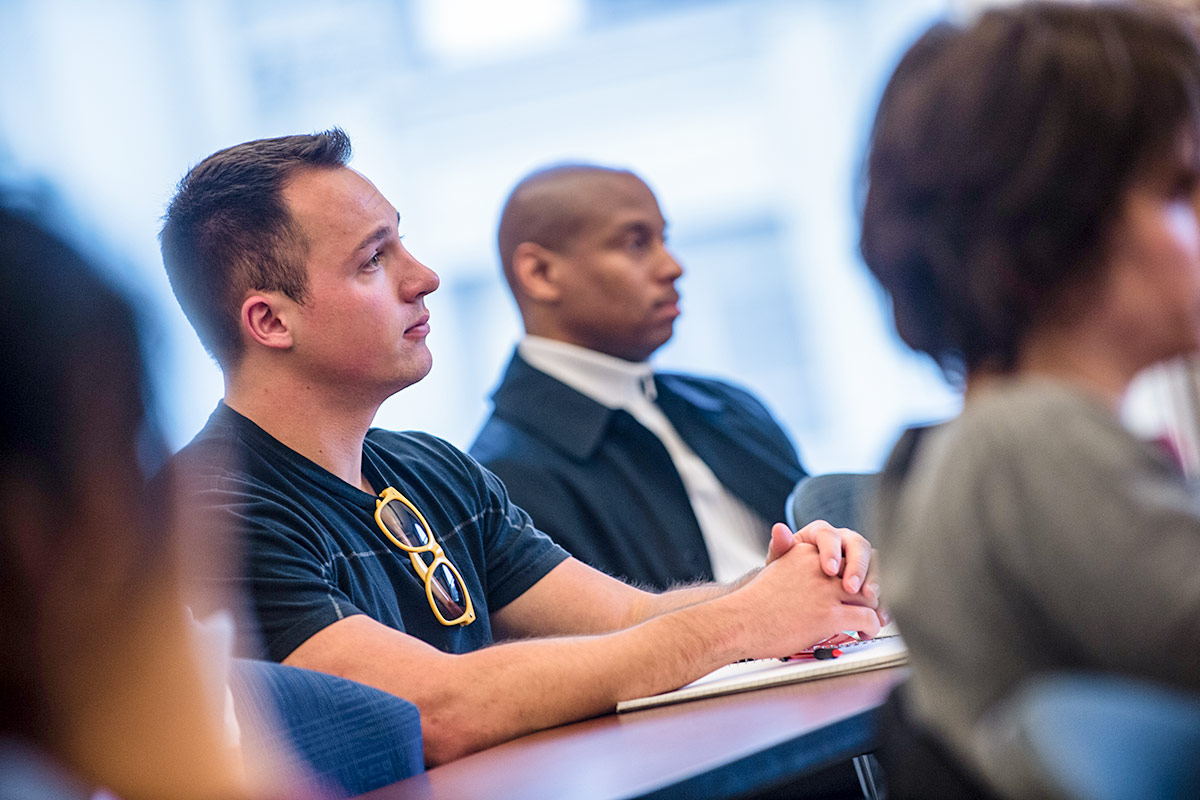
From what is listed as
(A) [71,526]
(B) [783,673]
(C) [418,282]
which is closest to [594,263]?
(C) [418,282]

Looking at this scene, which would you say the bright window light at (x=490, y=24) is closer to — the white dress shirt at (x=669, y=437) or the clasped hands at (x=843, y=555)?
the white dress shirt at (x=669, y=437)

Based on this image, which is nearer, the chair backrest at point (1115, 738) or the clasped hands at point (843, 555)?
the chair backrest at point (1115, 738)

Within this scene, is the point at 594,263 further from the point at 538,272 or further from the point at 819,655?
the point at 819,655

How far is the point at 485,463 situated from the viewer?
2.29 m

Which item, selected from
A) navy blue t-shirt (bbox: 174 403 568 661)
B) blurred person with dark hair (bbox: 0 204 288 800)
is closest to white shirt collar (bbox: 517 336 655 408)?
navy blue t-shirt (bbox: 174 403 568 661)

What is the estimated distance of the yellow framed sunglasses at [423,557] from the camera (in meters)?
1.68

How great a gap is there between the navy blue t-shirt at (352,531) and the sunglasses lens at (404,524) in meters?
0.02

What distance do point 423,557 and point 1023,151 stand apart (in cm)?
122

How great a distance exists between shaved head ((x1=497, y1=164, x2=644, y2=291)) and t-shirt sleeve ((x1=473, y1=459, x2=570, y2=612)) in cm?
88

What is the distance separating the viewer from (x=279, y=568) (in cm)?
142

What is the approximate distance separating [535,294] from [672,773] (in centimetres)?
195

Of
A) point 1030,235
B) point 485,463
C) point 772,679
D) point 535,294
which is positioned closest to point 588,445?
point 485,463

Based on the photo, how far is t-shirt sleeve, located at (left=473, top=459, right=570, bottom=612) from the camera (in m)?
1.88

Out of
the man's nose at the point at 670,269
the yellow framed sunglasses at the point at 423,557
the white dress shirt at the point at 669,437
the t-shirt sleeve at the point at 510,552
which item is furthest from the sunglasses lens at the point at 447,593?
the man's nose at the point at 670,269
